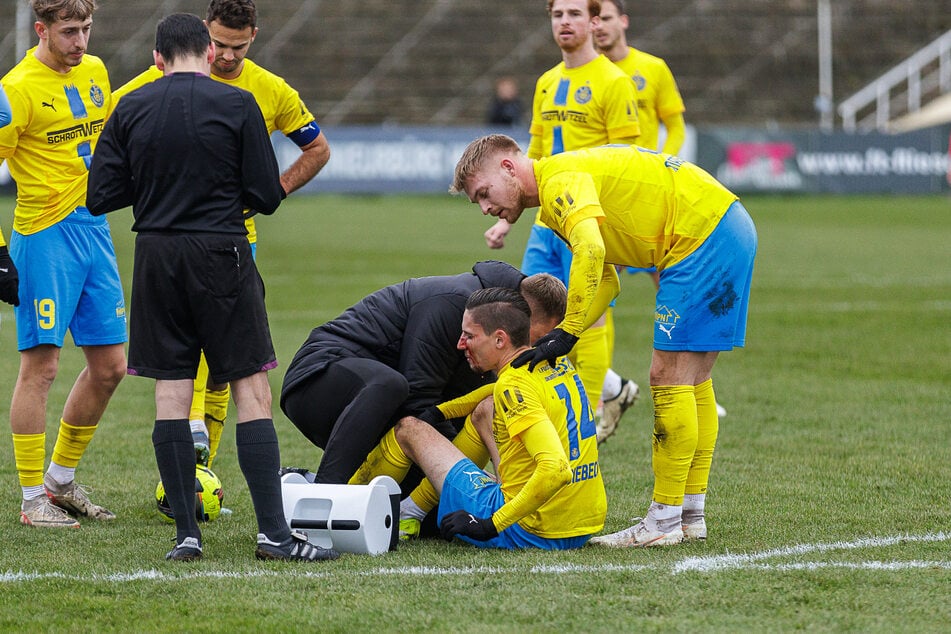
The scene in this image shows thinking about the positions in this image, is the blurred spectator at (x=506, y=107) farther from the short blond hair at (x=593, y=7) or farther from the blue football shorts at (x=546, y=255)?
the blue football shorts at (x=546, y=255)

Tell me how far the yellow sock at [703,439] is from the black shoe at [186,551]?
1.98 m

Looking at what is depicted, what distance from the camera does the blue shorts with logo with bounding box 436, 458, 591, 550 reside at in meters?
5.27

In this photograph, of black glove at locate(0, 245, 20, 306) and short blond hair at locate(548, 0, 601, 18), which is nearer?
black glove at locate(0, 245, 20, 306)

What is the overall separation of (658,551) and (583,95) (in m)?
3.81

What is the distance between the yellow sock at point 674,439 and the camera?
5371 millimetres

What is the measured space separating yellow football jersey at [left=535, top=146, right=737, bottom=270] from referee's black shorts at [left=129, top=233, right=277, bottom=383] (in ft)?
3.91

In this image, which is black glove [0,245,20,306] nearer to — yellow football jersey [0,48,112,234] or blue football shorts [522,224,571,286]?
yellow football jersey [0,48,112,234]

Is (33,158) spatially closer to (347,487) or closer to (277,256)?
(347,487)

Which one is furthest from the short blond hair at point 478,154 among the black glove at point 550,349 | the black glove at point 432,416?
the black glove at point 432,416

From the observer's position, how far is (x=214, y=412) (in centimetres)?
668

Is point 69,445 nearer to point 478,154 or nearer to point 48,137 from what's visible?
point 48,137

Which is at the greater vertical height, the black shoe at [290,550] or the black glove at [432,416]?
the black glove at [432,416]

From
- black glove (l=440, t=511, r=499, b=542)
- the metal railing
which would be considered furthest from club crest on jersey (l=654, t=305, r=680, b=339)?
the metal railing

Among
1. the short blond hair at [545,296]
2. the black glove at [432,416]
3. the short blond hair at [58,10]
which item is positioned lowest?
the black glove at [432,416]
